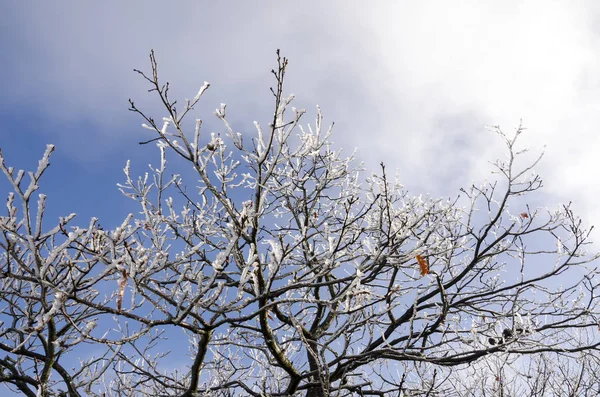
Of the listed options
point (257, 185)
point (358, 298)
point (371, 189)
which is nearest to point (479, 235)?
point (371, 189)

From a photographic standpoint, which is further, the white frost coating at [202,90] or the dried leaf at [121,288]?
the white frost coating at [202,90]

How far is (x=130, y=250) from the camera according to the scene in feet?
9.76

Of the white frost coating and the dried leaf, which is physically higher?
Answer: the white frost coating

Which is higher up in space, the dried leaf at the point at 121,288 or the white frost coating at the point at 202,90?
the white frost coating at the point at 202,90

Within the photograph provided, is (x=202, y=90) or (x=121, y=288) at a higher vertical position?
(x=202, y=90)

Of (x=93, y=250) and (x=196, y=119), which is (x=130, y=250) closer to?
(x=93, y=250)

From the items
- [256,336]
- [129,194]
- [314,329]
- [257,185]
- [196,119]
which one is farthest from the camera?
[256,336]

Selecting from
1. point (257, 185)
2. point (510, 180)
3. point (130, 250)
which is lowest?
point (130, 250)

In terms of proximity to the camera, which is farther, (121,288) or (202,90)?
(202,90)

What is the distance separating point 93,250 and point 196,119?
5.19 feet

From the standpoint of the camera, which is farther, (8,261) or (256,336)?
(256,336)

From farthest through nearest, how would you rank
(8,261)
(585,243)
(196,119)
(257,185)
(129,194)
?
(585,243), (129,194), (257,185), (196,119), (8,261)

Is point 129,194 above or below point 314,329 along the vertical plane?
above

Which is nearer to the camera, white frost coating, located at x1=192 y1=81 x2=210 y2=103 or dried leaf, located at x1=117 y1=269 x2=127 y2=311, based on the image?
dried leaf, located at x1=117 y1=269 x2=127 y2=311
